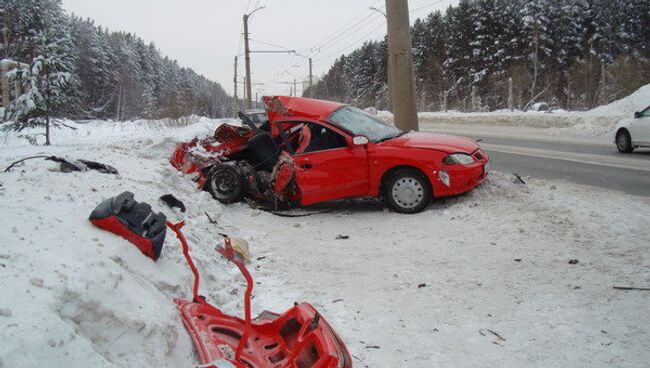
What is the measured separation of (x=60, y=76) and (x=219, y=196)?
35.7 ft

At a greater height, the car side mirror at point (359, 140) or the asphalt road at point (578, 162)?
the car side mirror at point (359, 140)

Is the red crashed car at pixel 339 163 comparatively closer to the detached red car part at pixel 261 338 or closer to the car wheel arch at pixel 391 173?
the car wheel arch at pixel 391 173

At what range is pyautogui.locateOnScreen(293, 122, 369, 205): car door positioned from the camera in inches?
271

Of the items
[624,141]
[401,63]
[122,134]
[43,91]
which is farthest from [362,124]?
[122,134]

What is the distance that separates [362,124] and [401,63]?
3272 mm

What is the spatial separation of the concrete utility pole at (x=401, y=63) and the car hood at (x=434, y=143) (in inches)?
112

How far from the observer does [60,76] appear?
51.0 feet

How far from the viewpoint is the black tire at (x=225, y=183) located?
8.02 meters

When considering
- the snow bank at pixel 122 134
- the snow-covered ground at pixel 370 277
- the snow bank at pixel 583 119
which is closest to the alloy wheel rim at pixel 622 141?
the snow bank at pixel 583 119

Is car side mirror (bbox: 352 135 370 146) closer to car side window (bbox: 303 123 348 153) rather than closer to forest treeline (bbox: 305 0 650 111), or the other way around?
car side window (bbox: 303 123 348 153)

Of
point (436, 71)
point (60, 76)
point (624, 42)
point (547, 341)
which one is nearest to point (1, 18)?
point (60, 76)

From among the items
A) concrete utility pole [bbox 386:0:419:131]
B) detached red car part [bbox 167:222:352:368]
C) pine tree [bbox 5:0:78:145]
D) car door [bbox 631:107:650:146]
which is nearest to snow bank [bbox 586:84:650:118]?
car door [bbox 631:107:650:146]

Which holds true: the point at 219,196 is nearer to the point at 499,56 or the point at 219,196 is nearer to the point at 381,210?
the point at 381,210

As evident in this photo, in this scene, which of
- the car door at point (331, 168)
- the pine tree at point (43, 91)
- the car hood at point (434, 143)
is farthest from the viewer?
the pine tree at point (43, 91)
